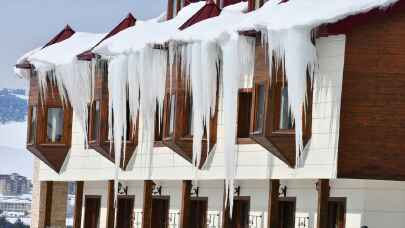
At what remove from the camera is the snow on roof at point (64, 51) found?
153 feet

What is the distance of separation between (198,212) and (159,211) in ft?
9.51

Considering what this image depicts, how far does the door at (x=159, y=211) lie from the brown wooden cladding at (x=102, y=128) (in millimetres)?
1581

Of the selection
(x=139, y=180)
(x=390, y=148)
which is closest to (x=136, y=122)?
(x=139, y=180)

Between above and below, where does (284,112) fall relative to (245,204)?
above

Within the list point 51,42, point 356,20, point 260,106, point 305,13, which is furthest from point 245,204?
point 51,42

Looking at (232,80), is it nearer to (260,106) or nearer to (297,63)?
(260,106)

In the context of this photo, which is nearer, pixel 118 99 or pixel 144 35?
pixel 144 35

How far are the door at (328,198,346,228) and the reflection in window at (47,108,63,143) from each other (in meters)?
15.1

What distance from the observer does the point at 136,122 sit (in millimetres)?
43625

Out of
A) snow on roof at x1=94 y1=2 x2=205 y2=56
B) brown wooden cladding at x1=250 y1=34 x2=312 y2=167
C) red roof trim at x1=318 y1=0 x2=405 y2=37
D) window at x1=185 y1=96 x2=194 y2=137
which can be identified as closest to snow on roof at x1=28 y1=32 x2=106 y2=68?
snow on roof at x1=94 y1=2 x2=205 y2=56

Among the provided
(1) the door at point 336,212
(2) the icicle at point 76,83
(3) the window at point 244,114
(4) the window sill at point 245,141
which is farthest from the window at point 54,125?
(1) the door at point 336,212

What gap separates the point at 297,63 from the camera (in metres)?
33.5

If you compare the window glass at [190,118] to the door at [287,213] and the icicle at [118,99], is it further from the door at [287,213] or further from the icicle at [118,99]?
the door at [287,213]

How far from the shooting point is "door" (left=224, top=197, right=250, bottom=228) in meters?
39.3
